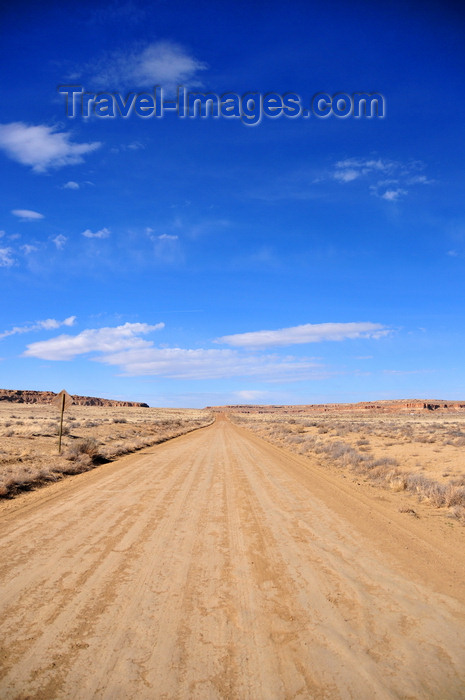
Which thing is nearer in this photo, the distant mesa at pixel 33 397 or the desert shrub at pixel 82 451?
the desert shrub at pixel 82 451

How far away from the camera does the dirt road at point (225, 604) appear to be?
323 cm

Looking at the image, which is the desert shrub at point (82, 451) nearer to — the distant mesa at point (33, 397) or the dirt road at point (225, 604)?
→ the dirt road at point (225, 604)

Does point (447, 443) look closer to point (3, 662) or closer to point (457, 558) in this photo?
point (457, 558)

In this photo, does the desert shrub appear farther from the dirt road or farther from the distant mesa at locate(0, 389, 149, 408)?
the distant mesa at locate(0, 389, 149, 408)

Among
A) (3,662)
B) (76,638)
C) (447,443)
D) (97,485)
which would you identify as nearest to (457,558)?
(76,638)

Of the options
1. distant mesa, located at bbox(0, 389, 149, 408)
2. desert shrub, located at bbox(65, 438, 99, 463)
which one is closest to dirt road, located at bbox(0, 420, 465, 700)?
desert shrub, located at bbox(65, 438, 99, 463)

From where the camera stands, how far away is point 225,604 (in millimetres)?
4430

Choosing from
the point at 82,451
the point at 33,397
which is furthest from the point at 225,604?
the point at 33,397

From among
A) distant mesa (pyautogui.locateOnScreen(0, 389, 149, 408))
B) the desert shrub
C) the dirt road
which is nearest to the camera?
the dirt road

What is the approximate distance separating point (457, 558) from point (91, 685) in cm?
544

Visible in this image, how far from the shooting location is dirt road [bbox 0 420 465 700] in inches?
127

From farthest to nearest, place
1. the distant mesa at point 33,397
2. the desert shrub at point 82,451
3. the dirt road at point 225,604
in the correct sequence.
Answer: the distant mesa at point 33,397, the desert shrub at point 82,451, the dirt road at point 225,604

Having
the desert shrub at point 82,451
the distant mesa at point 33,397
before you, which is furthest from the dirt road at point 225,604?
the distant mesa at point 33,397

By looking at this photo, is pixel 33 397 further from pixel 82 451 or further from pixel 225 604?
pixel 225 604
